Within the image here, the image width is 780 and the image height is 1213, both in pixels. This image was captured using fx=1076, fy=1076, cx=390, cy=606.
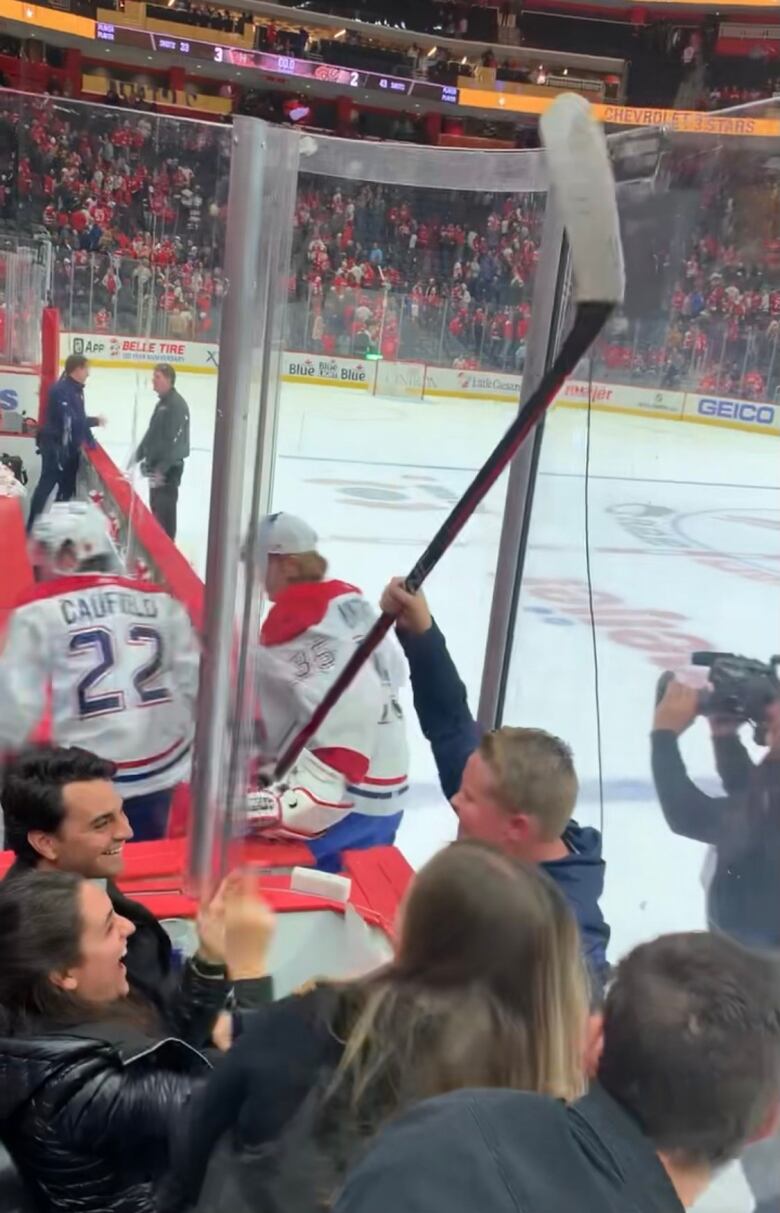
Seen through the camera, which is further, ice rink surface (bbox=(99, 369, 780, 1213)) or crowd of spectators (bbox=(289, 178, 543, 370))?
crowd of spectators (bbox=(289, 178, 543, 370))

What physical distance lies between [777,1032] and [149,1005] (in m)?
0.83

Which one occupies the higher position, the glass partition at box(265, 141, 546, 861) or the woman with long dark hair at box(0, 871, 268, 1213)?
the glass partition at box(265, 141, 546, 861)

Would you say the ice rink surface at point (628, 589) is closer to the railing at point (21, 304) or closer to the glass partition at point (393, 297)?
the glass partition at point (393, 297)

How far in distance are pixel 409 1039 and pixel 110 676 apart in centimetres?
123

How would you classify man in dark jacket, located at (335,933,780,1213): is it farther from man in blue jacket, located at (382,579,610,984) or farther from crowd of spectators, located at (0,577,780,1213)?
man in blue jacket, located at (382,579,610,984)

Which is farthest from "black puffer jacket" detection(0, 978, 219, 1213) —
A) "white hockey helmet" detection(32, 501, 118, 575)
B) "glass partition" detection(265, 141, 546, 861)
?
"white hockey helmet" detection(32, 501, 118, 575)

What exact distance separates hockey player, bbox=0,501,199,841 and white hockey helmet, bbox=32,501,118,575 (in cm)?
14

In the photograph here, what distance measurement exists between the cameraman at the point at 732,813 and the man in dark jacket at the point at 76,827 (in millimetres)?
662

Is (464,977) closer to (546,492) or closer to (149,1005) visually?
(149,1005)

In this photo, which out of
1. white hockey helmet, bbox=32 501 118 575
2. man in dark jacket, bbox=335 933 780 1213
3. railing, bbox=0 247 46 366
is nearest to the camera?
man in dark jacket, bbox=335 933 780 1213

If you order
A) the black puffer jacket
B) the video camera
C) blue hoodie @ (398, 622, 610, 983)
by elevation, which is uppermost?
the video camera

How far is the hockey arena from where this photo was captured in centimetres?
117

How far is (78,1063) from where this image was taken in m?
1.00

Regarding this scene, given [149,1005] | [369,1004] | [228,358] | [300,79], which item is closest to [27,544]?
[228,358]
